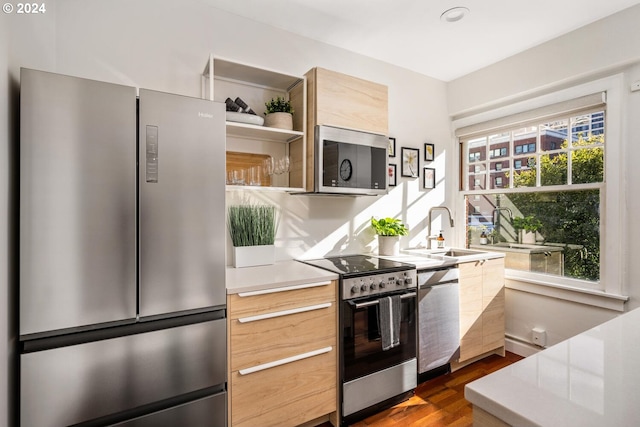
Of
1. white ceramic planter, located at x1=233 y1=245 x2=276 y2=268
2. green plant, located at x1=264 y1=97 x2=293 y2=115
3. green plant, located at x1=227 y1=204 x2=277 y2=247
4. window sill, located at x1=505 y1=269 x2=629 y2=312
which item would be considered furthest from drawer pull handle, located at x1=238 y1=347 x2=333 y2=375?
window sill, located at x1=505 y1=269 x2=629 y2=312

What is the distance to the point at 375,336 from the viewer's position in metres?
2.10

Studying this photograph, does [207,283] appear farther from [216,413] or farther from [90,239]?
[216,413]

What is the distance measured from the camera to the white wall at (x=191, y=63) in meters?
1.36

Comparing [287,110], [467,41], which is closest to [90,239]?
[287,110]

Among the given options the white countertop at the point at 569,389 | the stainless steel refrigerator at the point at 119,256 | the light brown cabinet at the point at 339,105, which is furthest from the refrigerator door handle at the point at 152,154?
the white countertop at the point at 569,389

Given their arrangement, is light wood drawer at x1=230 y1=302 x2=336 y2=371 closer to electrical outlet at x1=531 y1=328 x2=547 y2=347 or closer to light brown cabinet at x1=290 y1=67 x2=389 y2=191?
light brown cabinet at x1=290 y1=67 x2=389 y2=191

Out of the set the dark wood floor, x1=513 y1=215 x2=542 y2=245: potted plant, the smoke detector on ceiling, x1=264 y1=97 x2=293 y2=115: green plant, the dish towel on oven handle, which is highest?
the smoke detector on ceiling

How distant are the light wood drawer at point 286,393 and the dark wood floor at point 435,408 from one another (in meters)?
0.29

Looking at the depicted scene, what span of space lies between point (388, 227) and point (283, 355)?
1.46 m

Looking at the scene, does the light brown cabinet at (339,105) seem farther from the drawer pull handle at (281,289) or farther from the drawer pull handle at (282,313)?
the drawer pull handle at (282,313)

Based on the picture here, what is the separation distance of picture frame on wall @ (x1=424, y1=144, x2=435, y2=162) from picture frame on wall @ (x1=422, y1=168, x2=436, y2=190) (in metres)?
0.10

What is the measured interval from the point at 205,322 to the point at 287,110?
1506 mm

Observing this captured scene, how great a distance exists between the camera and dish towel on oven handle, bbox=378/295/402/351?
2.11 metres

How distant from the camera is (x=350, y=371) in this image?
2.02 m
